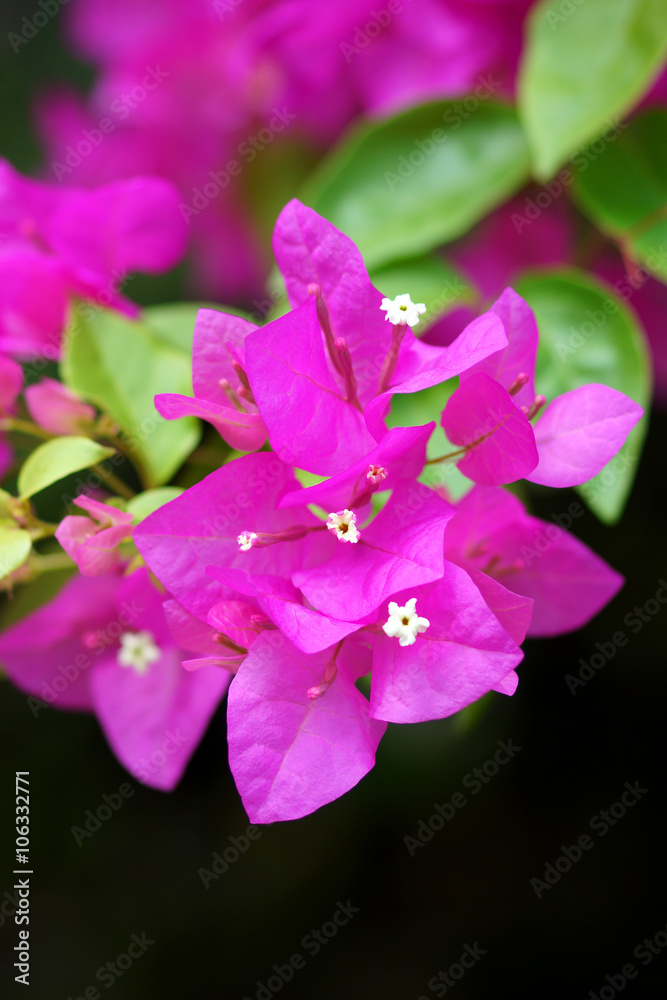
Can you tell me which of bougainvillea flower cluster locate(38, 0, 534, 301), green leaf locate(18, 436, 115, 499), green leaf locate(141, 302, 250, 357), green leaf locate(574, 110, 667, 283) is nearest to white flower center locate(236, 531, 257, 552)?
green leaf locate(18, 436, 115, 499)

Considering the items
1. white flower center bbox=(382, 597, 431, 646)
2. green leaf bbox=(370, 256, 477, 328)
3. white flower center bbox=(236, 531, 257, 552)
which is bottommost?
white flower center bbox=(236, 531, 257, 552)

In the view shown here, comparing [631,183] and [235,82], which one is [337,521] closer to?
[631,183]

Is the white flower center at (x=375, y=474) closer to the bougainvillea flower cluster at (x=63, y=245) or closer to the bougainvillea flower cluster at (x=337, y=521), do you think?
the bougainvillea flower cluster at (x=337, y=521)

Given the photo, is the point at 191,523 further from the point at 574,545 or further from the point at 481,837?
the point at 481,837

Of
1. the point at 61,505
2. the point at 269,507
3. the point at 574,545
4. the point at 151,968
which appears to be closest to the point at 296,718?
the point at 269,507

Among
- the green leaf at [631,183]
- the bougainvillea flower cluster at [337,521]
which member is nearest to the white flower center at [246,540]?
the bougainvillea flower cluster at [337,521]

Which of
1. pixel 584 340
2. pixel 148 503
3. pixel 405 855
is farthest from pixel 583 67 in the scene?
pixel 405 855

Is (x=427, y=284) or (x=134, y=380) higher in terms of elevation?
(x=427, y=284)

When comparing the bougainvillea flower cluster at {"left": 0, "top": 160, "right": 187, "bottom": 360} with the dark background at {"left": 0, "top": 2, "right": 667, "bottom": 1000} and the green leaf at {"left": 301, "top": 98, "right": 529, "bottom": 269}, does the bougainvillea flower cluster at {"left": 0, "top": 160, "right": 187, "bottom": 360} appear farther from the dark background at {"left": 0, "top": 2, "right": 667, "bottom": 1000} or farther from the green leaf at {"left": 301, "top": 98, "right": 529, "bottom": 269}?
the dark background at {"left": 0, "top": 2, "right": 667, "bottom": 1000}
